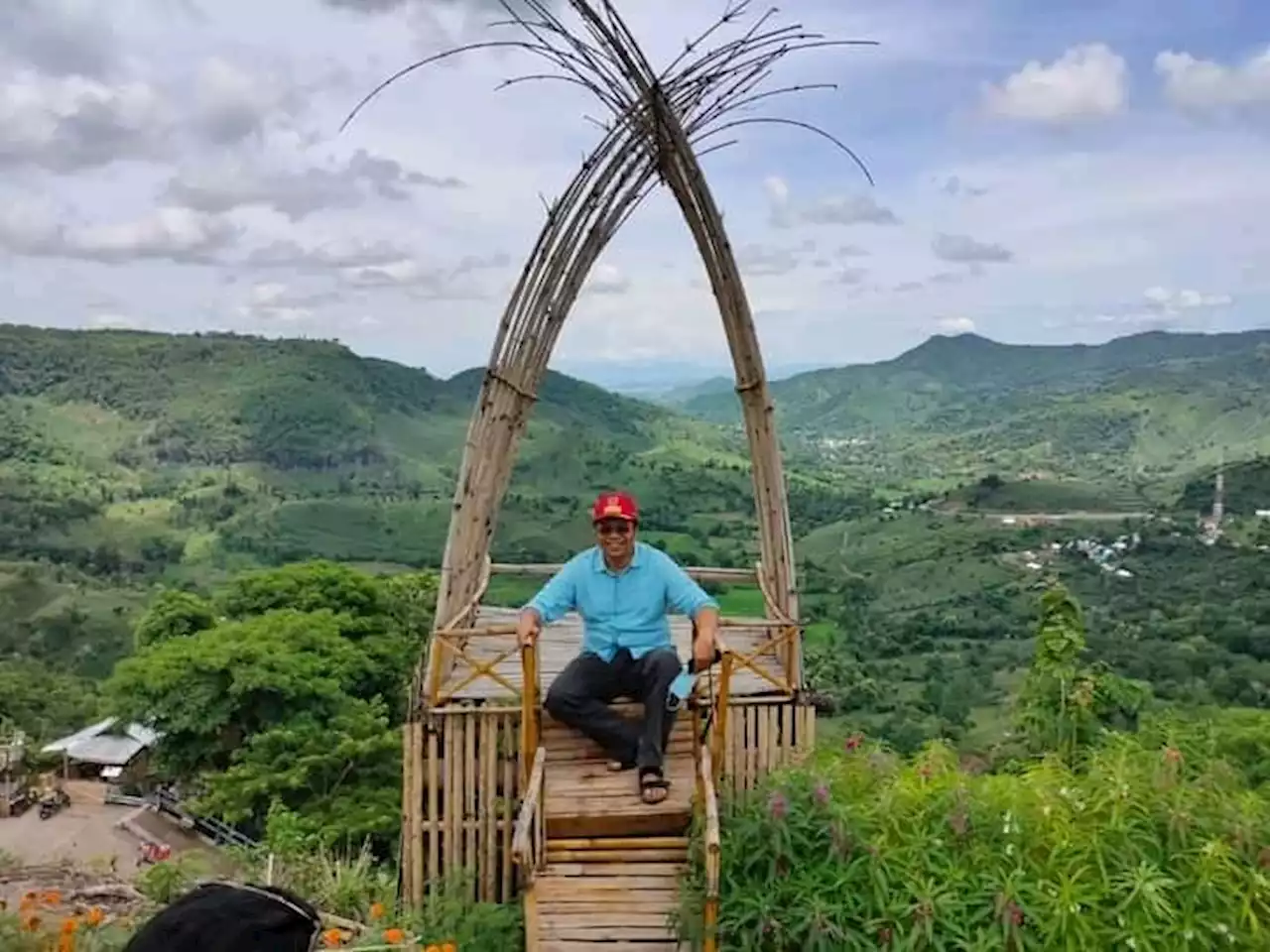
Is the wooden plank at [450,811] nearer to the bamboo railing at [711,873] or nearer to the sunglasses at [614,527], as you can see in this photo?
the sunglasses at [614,527]

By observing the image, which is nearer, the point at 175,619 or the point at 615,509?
the point at 615,509

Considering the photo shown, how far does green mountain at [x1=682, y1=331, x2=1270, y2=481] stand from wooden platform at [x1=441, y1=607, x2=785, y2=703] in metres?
42.9

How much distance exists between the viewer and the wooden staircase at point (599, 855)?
388 cm

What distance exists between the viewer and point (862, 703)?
27.5 meters

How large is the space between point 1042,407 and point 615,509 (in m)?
126

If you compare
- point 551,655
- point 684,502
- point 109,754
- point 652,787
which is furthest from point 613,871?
point 684,502

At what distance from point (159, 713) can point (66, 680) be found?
13.2m

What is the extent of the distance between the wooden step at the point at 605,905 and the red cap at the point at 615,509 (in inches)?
46.2

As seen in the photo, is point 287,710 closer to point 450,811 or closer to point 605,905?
point 450,811

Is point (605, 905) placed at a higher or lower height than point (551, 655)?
lower

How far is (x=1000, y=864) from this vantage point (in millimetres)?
3523

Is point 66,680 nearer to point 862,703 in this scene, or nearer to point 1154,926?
point 862,703

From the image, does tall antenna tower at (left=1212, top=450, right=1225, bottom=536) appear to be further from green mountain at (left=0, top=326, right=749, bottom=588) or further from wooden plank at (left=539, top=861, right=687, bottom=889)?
wooden plank at (left=539, top=861, right=687, bottom=889)

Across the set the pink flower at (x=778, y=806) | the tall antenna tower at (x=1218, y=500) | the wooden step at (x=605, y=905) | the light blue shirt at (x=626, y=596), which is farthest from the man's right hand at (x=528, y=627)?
the tall antenna tower at (x=1218, y=500)
